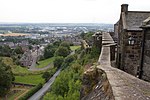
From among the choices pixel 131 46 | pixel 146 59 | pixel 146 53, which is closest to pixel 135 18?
pixel 131 46

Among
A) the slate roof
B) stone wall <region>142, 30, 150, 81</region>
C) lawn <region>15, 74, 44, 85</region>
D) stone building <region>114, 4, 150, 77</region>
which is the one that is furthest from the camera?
lawn <region>15, 74, 44, 85</region>

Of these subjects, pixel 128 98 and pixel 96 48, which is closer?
pixel 128 98

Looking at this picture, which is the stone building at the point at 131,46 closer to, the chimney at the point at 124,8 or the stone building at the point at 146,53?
the chimney at the point at 124,8

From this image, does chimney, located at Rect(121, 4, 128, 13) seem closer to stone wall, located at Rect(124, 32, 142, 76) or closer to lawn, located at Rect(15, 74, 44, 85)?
stone wall, located at Rect(124, 32, 142, 76)

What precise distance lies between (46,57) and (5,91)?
1988 inches

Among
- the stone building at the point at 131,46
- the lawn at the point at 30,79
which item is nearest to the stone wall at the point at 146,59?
the stone building at the point at 131,46

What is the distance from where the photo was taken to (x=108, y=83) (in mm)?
5117

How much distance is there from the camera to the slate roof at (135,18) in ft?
40.8

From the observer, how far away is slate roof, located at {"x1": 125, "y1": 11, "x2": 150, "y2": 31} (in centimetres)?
1244

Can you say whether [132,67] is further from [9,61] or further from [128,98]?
[9,61]

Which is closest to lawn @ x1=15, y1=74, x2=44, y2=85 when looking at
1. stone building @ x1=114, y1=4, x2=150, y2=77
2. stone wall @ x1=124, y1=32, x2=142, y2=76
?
stone building @ x1=114, y1=4, x2=150, y2=77

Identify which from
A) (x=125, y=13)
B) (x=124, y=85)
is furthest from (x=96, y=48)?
(x=124, y=85)

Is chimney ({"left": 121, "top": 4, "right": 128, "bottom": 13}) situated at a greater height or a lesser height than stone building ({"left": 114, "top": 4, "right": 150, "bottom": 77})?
greater

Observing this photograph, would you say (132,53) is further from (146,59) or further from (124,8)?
(124,8)
